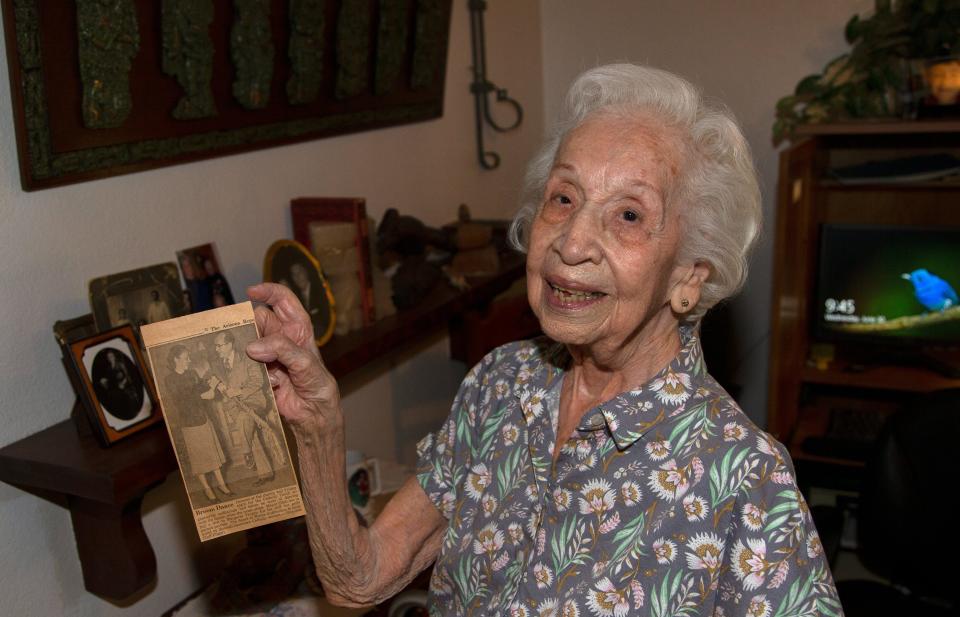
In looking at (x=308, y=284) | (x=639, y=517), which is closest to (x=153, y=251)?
(x=308, y=284)

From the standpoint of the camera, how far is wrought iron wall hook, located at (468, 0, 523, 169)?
274cm

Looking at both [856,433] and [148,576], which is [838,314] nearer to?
[856,433]

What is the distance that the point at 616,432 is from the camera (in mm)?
1130

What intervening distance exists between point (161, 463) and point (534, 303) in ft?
2.03

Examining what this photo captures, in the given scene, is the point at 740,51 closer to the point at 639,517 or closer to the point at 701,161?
the point at 701,161

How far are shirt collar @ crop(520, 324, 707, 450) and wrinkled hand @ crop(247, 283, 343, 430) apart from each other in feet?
1.13

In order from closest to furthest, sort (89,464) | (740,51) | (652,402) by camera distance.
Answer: (652,402) → (89,464) → (740,51)

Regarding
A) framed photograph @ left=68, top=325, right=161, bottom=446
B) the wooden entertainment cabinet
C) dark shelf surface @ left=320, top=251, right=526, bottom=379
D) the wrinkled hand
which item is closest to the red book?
dark shelf surface @ left=320, top=251, right=526, bottom=379

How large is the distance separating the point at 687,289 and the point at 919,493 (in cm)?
101

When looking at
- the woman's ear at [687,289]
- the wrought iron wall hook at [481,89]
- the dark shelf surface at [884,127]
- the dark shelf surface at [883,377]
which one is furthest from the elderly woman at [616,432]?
the dark shelf surface at [883,377]

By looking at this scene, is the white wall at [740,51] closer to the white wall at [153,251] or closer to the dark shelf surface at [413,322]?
the white wall at [153,251]

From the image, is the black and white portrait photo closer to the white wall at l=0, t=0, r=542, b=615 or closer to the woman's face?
the white wall at l=0, t=0, r=542, b=615

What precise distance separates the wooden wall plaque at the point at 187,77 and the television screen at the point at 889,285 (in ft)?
4.70

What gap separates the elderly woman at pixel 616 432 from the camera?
1072mm
